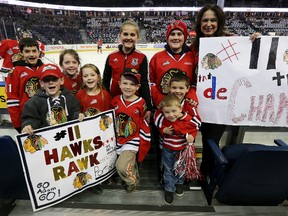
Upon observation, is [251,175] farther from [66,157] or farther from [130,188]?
[66,157]

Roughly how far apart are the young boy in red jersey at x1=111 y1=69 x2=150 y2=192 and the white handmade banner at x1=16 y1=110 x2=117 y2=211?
0.25 ft

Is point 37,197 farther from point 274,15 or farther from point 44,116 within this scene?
point 274,15

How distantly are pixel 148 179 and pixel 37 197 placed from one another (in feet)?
3.05

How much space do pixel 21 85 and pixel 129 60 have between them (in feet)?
3.15

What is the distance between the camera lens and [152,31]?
18641 mm

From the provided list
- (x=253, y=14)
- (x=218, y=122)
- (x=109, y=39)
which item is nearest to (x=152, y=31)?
(x=109, y=39)

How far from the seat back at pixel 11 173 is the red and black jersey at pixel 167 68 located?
113cm

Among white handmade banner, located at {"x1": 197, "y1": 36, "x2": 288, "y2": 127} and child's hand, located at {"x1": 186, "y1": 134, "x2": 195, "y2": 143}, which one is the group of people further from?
white handmade banner, located at {"x1": 197, "y1": 36, "x2": 288, "y2": 127}

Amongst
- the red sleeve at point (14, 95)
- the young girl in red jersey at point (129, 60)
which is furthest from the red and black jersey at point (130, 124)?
the red sleeve at point (14, 95)

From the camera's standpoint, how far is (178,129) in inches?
68.0

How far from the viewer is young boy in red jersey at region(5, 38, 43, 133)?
1.98 m

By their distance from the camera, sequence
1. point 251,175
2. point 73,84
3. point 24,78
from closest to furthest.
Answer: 1. point 251,175
2. point 24,78
3. point 73,84

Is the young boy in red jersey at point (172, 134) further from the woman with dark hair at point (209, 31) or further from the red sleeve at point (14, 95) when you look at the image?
the red sleeve at point (14, 95)

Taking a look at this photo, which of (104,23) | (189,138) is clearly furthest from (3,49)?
(104,23)
